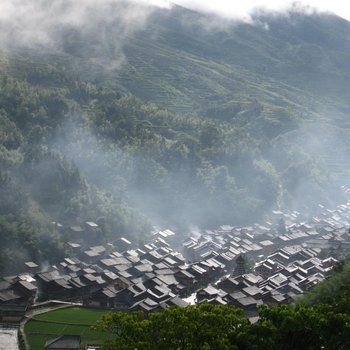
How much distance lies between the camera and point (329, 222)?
264 feet

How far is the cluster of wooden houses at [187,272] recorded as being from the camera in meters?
40.7

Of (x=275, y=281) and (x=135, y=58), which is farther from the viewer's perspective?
(x=135, y=58)

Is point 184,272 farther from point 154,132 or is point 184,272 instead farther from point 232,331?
point 154,132

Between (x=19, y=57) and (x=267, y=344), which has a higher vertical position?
A: (x=267, y=344)

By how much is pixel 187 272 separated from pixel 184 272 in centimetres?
64

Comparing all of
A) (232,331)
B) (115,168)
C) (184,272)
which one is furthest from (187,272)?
(115,168)

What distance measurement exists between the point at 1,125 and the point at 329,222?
128 ft

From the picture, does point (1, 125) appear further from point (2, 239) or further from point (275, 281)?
point (275, 281)

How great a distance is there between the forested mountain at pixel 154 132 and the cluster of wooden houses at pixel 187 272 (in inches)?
155

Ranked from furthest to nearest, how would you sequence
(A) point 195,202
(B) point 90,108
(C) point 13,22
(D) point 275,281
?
(C) point 13,22 → (B) point 90,108 → (A) point 195,202 → (D) point 275,281

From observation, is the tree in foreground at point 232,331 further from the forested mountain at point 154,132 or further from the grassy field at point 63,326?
the forested mountain at point 154,132

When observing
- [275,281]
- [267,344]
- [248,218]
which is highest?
[267,344]

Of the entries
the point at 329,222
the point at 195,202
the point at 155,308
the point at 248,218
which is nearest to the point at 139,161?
the point at 195,202

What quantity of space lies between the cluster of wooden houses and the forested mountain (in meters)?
3.95
